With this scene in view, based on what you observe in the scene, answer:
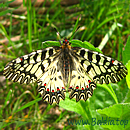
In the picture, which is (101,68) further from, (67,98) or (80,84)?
(67,98)

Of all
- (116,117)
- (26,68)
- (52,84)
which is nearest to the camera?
(116,117)

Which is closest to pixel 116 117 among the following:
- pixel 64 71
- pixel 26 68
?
pixel 64 71

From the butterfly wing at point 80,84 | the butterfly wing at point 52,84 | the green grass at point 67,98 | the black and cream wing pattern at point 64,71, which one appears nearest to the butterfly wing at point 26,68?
the black and cream wing pattern at point 64,71

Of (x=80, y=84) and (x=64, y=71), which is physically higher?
(x=64, y=71)

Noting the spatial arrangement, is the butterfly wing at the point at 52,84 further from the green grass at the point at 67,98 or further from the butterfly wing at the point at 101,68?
the butterfly wing at the point at 101,68

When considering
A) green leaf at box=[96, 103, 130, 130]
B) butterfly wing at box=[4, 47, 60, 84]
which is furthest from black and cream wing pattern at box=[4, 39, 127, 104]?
green leaf at box=[96, 103, 130, 130]

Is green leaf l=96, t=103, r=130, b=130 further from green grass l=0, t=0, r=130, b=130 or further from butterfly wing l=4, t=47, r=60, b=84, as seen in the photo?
butterfly wing l=4, t=47, r=60, b=84
